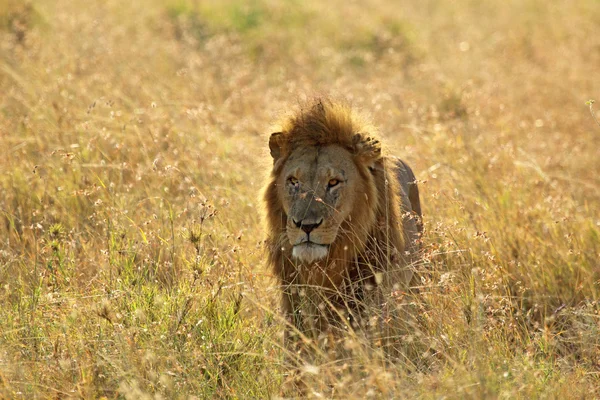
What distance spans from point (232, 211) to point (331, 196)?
152cm

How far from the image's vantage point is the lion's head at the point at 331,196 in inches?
178

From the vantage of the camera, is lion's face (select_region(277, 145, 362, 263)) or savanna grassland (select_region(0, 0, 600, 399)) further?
lion's face (select_region(277, 145, 362, 263))

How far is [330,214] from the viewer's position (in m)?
4.45

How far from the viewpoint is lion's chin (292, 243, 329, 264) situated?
14.2ft

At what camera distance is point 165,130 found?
23.7ft

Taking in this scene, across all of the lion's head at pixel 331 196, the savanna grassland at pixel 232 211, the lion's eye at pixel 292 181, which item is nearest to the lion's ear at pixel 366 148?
the lion's head at pixel 331 196

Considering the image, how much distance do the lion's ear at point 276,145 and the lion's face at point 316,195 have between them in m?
0.11

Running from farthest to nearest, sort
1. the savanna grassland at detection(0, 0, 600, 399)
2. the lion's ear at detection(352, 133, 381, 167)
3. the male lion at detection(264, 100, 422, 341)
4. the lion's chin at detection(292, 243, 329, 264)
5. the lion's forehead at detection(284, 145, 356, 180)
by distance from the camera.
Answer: the lion's ear at detection(352, 133, 381, 167) → the lion's forehead at detection(284, 145, 356, 180) → the male lion at detection(264, 100, 422, 341) → the lion's chin at detection(292, 243, 329, 264) → the savanna grassland at detection(0, 0, 600, 399)

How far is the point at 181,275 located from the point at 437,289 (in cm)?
146

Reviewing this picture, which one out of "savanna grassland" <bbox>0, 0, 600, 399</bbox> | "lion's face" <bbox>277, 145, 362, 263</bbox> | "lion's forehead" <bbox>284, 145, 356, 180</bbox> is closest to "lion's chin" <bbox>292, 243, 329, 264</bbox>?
"lion's face" <bbox>277, 145, 362, 263</bbox>

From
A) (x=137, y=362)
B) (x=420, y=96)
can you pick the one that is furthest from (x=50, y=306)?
(x=420, y=96)

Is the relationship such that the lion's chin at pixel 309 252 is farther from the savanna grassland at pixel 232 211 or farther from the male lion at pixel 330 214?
the savanna grassland at pixel 232 211

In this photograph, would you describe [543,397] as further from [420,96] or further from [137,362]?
[420,96]

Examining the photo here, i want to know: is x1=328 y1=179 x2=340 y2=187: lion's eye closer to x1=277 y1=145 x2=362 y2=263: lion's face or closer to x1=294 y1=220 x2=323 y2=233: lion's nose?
x1=277 y1=145 x2=362 y2=263: lion's face
